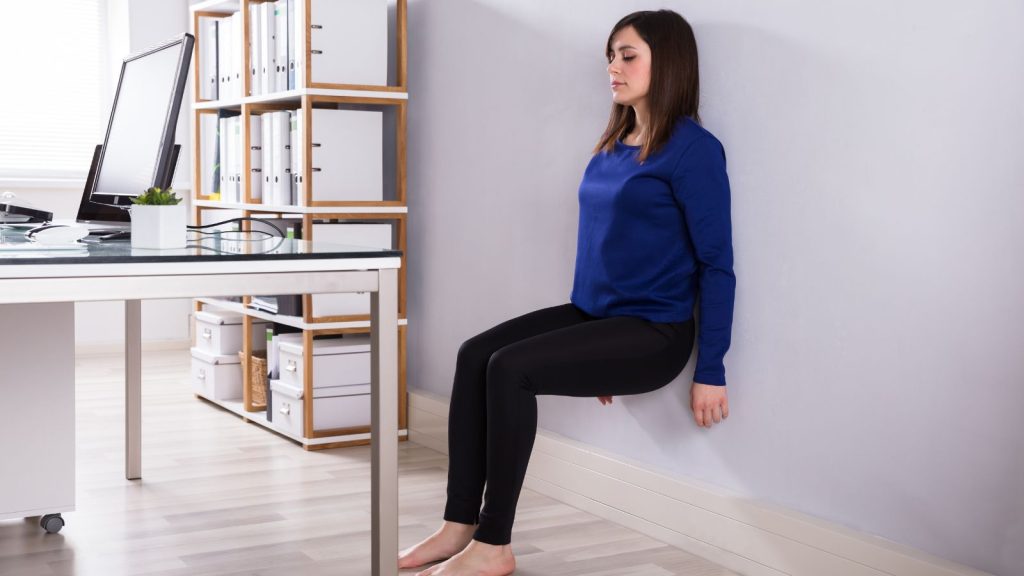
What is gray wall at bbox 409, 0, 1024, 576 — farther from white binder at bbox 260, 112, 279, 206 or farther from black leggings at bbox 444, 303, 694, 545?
white binder at bbox 260, 112, 279, 206

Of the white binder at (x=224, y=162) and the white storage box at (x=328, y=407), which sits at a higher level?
the white binder at (x=224, y=162)

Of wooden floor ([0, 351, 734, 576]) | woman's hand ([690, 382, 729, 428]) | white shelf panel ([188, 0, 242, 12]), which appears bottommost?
wooden floor ([0, 351, 734, 576])

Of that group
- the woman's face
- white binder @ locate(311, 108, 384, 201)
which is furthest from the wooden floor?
the woman's face

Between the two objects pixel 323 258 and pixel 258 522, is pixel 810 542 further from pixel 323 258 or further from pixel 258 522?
pixel 258 522

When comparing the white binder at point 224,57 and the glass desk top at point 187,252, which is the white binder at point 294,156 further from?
the glass desk top at point 187,252

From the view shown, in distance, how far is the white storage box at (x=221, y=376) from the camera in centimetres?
406

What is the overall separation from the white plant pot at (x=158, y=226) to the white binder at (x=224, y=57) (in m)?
2.28

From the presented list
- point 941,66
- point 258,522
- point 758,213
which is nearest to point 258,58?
point 258,522

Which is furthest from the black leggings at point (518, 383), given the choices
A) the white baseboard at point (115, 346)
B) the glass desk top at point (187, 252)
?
the white baseboard at point (115, 346)

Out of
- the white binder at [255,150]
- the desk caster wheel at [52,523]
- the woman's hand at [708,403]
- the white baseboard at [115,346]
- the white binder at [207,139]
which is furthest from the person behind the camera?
the white baseboard at [115,346]

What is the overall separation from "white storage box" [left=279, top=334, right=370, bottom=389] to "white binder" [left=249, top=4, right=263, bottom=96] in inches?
36.4

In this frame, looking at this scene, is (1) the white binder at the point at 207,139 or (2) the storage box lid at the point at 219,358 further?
(1) the white binder at the point at 207,139

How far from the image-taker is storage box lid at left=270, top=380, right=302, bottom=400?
3452mm

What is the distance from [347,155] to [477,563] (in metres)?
1.69
